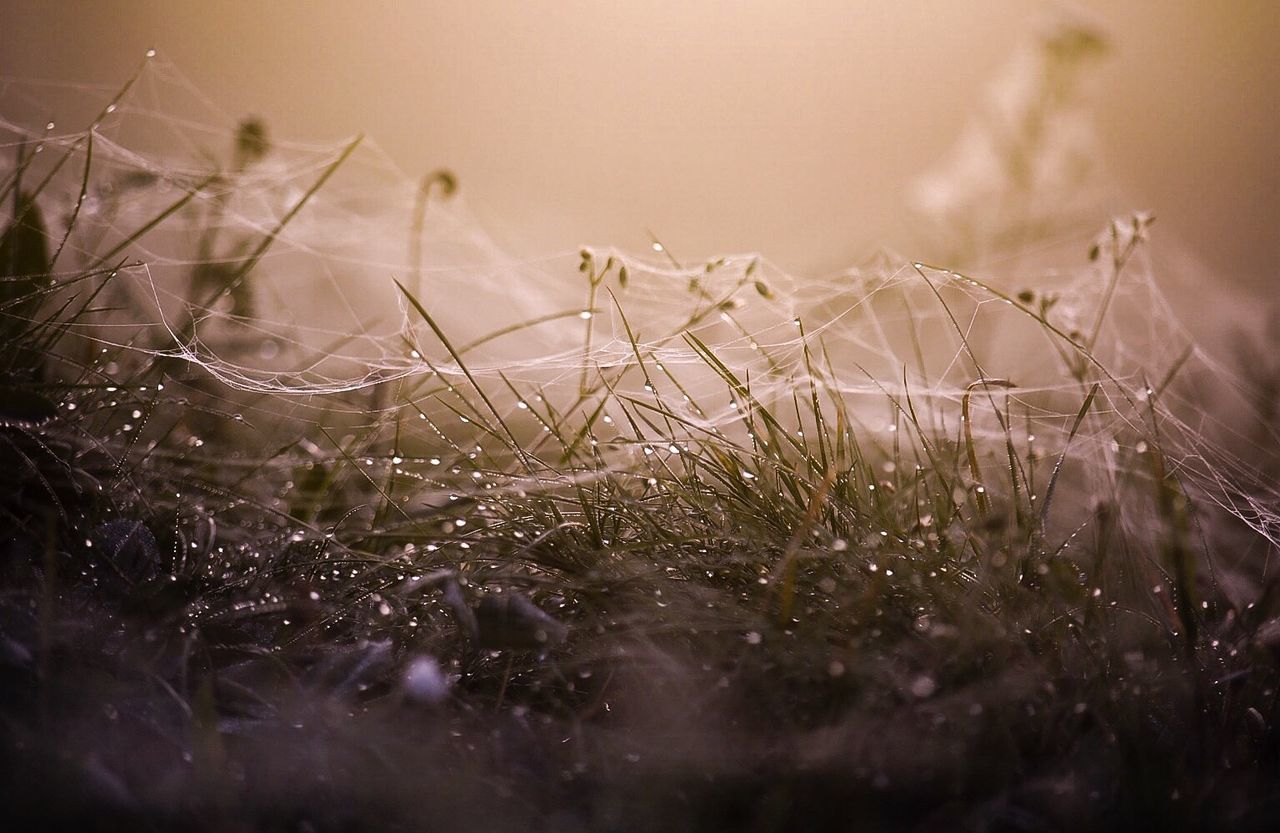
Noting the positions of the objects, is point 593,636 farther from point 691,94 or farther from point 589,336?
point 691,94

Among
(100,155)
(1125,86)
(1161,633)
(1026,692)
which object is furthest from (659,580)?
(1125,86)

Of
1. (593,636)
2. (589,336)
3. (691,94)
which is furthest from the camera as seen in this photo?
(691,94)

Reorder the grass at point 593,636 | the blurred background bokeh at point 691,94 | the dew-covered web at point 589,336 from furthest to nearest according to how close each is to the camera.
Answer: the blurred background bokeh at point 691,94 < the dew-covered web at point 589,336 < the grass at point 593,636

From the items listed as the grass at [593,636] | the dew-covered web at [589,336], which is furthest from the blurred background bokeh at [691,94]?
the grass at [593,636]

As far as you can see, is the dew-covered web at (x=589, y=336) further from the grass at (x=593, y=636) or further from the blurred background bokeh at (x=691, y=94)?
the blurred background bokeh at (x=691, y=94)

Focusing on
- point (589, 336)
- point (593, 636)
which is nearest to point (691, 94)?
point (589, 336)

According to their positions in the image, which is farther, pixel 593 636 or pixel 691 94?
pixel 691 94

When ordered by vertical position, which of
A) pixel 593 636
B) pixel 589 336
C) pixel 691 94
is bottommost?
pixel 593 636
